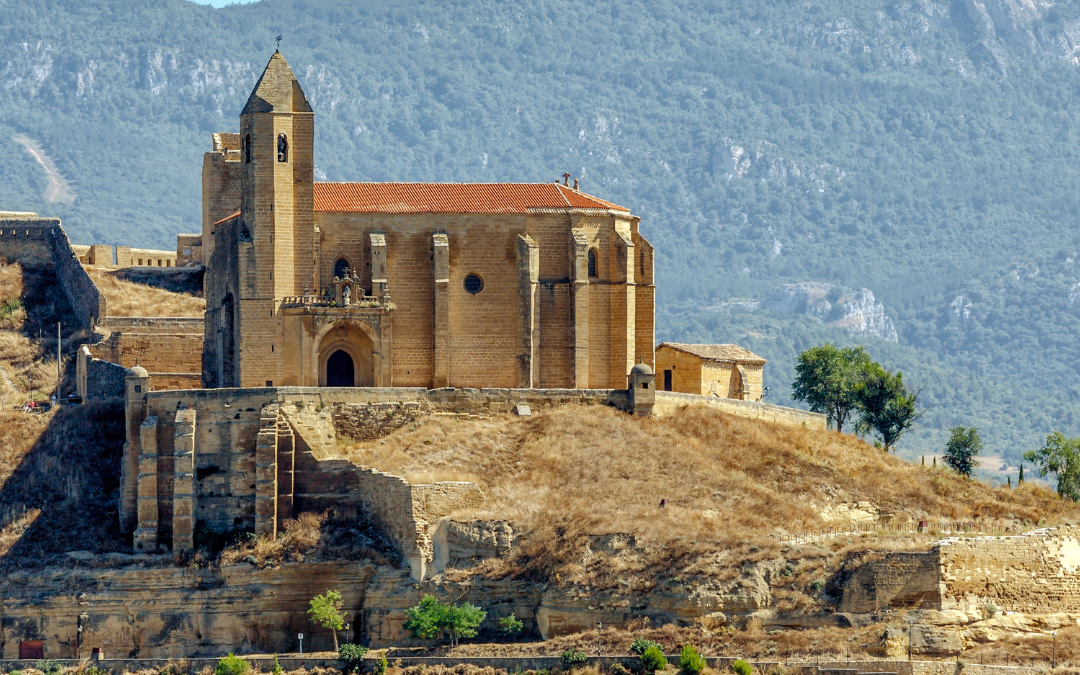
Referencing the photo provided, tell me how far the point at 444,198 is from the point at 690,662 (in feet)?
85.0

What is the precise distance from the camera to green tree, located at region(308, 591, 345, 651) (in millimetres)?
74812

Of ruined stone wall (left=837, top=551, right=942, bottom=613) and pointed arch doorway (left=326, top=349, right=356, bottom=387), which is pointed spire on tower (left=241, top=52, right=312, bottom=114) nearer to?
pointed arch doorway (left=326, top=349, right=356, bottom=387)

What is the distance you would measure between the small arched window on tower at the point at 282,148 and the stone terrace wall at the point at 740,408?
15818 mm

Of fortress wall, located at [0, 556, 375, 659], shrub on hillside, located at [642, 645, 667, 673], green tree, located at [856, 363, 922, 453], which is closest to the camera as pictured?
shrub on hillside, located at [642, 645, 667, 673]

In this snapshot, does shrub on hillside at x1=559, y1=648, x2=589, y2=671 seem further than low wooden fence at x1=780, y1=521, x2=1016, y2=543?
No

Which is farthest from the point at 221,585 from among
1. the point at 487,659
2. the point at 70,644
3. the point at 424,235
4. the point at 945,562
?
the point at 945,562

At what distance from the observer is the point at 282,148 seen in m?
85.2

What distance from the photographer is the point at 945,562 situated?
7219cm

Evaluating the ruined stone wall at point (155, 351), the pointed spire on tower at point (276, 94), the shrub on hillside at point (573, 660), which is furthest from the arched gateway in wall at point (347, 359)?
the shrub on hillside at point (573, 660)

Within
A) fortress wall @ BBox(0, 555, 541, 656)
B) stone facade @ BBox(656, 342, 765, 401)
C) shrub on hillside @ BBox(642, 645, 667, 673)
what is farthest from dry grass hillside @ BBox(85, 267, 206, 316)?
shrub on hillside @ BBox(642, 645, 667, 673)

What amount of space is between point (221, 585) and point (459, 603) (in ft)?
26.2

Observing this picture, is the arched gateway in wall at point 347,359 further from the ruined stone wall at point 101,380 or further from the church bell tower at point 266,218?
the ruined stone wall at point 101,380

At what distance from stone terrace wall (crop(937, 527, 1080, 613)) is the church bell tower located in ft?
84.2

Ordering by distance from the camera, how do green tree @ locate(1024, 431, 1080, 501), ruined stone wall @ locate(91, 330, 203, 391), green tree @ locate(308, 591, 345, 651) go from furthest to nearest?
1. ruined stone wall @ locate(91, 330, 203, 391)
2. green tree @ locate(1024, 431, 1080, 501)
3. green tree @ locate(308, 591, 345, 651)
